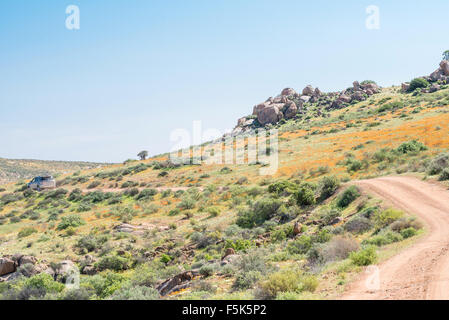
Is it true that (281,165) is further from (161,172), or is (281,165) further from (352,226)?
(352,226)

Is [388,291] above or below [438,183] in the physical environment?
below

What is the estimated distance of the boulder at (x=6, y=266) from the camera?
1194 centimetres

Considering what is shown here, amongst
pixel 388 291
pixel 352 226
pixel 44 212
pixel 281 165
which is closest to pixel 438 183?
pixel 352 226

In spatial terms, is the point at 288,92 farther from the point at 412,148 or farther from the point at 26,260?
the point at 26,260

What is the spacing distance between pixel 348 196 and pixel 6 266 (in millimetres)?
15550

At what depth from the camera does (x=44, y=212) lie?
31.5 m

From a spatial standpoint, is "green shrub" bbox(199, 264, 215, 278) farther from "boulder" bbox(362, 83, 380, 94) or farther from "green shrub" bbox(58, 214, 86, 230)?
"boulder" bbox(362, 83, 380, 94)

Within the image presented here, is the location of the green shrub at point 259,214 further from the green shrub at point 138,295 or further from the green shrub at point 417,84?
the green shrub at point 417,84

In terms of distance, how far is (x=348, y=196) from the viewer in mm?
15562

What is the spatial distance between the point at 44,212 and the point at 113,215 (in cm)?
1074

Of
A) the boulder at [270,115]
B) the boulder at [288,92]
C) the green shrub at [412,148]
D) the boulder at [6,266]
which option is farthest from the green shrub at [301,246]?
the boulder at [288,92]

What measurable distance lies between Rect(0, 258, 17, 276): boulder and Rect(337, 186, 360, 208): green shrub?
14.8 m

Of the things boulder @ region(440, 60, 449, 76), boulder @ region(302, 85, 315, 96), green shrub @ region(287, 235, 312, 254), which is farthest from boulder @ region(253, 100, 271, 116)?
green shrub @ region(287, 235, 312, 254)
